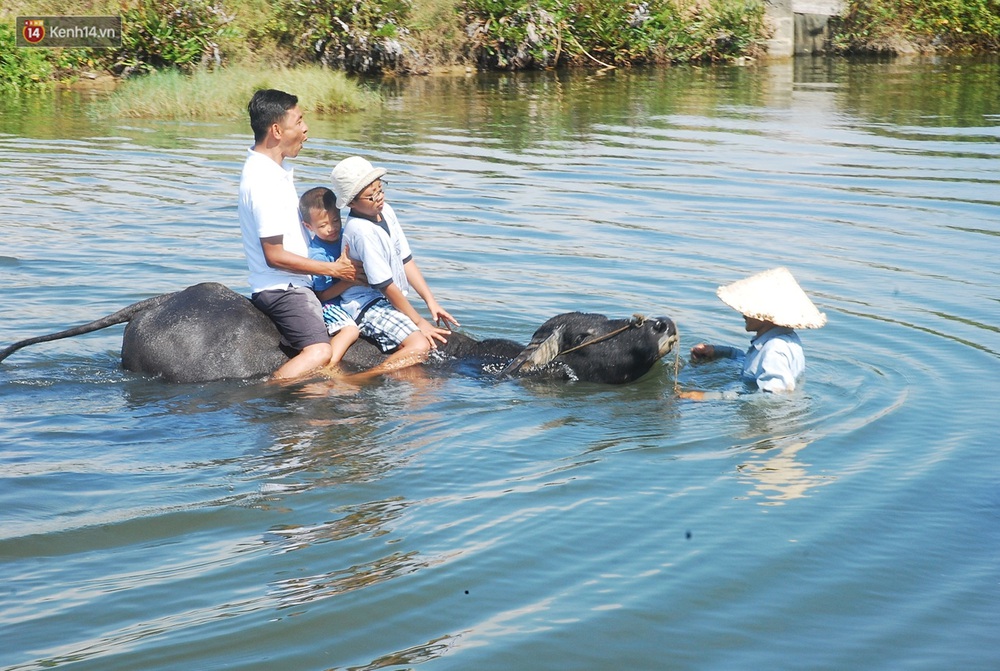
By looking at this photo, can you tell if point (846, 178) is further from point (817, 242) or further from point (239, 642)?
point (239, 642)

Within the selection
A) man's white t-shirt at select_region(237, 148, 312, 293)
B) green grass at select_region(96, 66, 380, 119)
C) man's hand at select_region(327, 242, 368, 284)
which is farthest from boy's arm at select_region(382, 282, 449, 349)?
green grass at select_region(96, 66, 380, 119)

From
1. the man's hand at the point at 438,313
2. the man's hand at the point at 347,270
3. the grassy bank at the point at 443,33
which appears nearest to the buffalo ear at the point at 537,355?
the man's hand at the point at 438,313

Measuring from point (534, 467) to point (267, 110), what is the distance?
2.69 meters

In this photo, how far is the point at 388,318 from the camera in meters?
7.42

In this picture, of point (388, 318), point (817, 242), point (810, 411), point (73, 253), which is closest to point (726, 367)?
point (810, 411)

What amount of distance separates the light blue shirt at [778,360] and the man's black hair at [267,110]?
3159 mm

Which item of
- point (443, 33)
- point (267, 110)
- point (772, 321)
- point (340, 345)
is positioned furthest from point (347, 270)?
point (443, 33)

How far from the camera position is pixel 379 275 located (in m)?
7.20

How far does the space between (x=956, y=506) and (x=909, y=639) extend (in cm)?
138

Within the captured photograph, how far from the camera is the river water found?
14.1 feet

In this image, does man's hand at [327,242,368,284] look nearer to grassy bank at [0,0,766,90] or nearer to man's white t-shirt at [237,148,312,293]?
man's white t-shirt at [237,148,312,293]

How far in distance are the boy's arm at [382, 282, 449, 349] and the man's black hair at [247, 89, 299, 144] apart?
49.0 inches

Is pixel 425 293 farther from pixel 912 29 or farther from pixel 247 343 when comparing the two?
pixel 912 29

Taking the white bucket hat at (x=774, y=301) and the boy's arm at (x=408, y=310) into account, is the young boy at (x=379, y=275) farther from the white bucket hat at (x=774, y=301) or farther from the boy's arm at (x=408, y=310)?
the white bucket hat at (x=774, y=301)
